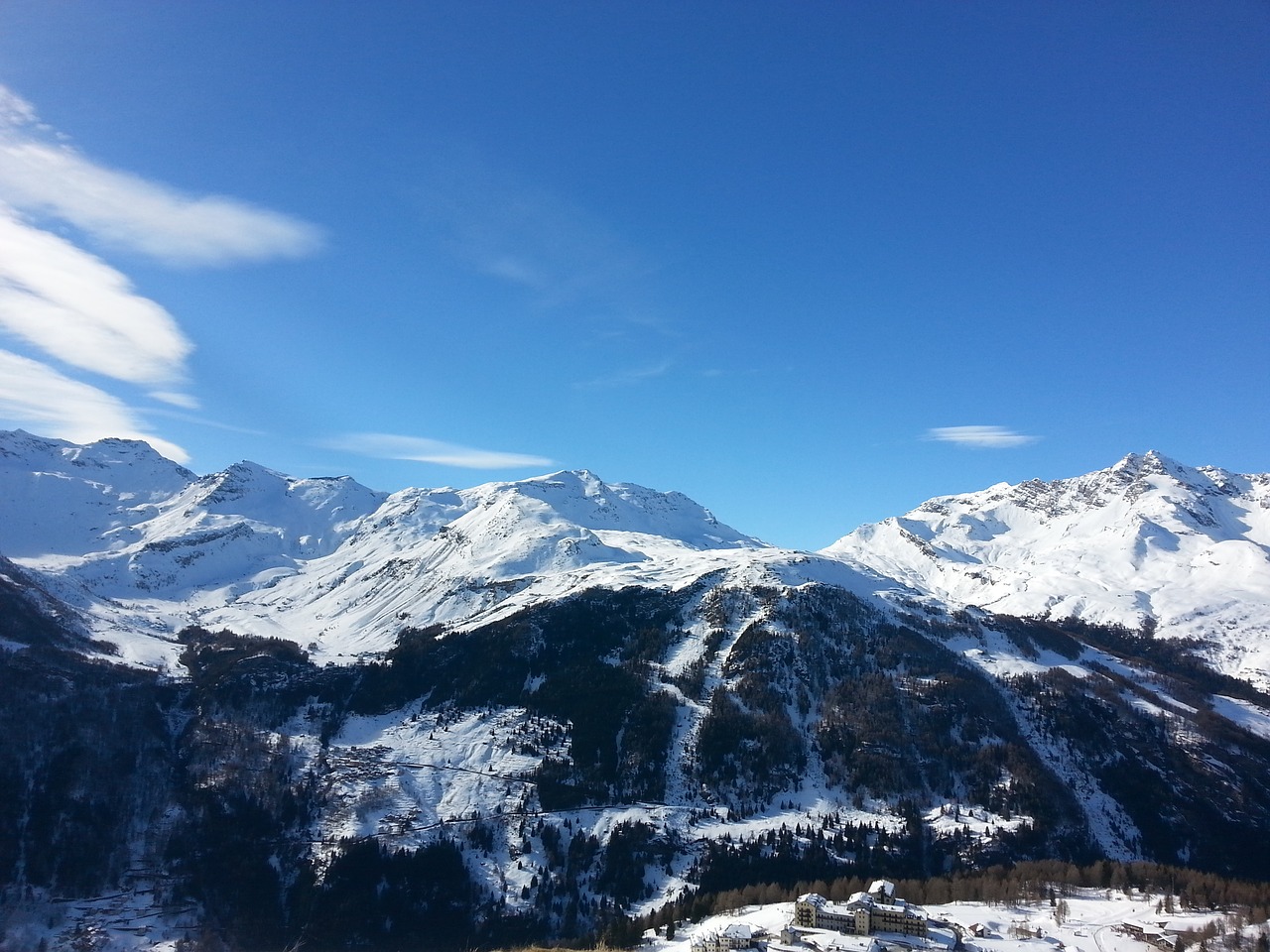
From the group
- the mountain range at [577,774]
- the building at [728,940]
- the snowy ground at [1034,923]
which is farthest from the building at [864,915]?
the mountain range at [577,774]

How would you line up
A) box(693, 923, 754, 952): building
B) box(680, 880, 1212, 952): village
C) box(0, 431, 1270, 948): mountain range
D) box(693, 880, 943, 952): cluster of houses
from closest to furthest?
box(693, 923, 754, 952): building → box(693, 880, 943, 952): cluster of houses → box(680, 880, 1212, 952): village → box(0, 431, 1270, 948): mountain range

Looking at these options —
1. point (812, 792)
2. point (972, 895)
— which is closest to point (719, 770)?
point (812, 792)

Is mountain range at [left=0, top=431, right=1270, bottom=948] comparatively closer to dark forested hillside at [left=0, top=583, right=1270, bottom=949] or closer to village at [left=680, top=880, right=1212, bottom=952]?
dark forested hillside at [left=0, top=583, right=1270, bottom=949]

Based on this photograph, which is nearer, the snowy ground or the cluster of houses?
the cluster of houses

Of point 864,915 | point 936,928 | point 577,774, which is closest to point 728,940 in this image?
point 864,915

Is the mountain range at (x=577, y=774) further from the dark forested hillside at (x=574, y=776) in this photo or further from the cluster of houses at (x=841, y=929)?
the cluster of houses at (x=841, y=929)

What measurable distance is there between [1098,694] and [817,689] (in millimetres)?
65525

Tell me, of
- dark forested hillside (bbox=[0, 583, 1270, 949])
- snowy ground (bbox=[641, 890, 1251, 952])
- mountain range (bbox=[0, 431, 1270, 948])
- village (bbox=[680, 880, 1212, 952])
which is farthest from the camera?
mountain range (bbox=[0, 431, 1270, 948])

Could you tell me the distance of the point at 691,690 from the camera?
17100 centimetres

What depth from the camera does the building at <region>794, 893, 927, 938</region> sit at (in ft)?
260

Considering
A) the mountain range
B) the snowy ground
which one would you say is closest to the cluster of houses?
the snowy ground

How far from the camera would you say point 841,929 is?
80.4 metres

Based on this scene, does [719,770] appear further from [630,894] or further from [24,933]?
[24,933]

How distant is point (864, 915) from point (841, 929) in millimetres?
2890
